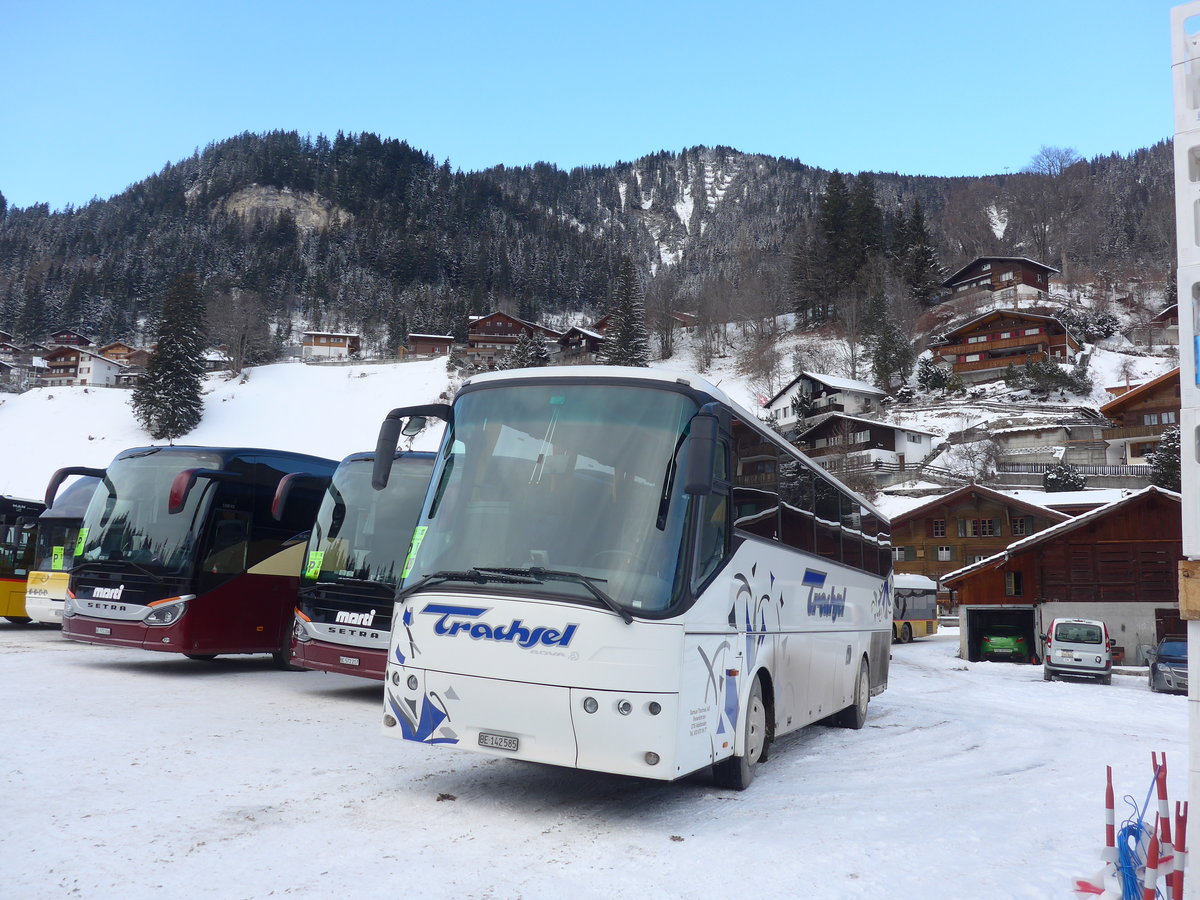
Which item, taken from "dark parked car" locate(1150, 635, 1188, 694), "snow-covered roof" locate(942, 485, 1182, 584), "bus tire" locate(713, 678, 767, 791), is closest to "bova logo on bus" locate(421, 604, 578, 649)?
"bus tire" locate(713, 678, 767, 791)

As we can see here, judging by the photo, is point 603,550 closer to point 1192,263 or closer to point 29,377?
point 1192,263

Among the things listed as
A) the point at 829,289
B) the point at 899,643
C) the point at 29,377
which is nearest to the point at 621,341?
the point at 829,289

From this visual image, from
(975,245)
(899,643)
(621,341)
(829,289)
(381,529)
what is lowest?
(899,643)

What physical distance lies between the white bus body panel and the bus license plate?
0.4 inches

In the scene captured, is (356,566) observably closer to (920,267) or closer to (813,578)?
(813,578)

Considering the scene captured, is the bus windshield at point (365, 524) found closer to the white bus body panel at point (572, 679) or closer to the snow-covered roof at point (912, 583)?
the white bus body panel at point (572, 679)

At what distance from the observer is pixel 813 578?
A: 10.5 metres

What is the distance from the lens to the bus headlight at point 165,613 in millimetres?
13016

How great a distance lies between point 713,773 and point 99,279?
507 ft

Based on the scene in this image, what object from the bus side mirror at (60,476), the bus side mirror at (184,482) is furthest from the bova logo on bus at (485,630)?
the bus side mirror at (60,476)

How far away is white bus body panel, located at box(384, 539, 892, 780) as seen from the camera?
6.28 m

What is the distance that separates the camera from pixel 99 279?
139000 millimetres

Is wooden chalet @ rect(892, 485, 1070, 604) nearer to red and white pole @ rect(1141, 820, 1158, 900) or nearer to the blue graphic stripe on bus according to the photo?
the blue graphic stripe on bus

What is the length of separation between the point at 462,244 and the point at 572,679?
6426 inches
